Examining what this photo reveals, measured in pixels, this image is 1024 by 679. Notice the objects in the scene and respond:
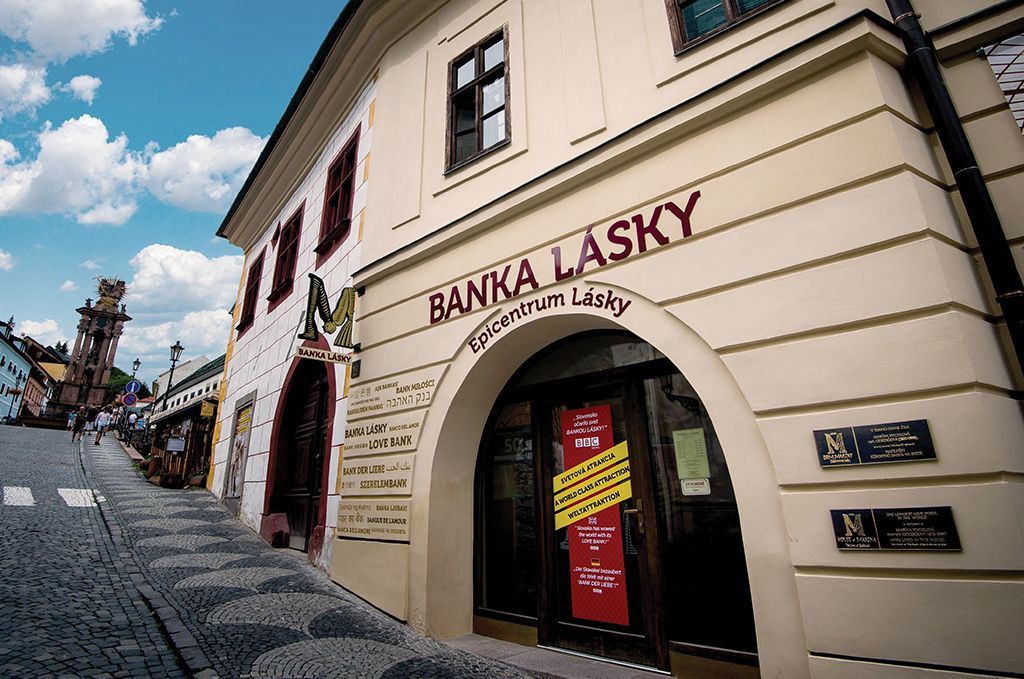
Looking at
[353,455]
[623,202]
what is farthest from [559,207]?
[353,455]

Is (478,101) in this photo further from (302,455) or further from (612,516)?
(302,455)

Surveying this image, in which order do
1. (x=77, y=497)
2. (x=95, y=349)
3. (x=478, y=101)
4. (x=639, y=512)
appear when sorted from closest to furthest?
(x=639, y=512), (x=478, y=101), (x=77, y=497), (x=95, y=349)

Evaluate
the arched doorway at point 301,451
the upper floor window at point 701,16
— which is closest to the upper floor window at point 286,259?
the arched doorway at point 301,451

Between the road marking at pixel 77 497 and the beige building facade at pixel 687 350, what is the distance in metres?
5.36

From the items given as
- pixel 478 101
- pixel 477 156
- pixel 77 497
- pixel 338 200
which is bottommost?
pixel 77 497

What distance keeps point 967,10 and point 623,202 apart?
8.10ft

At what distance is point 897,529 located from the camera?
8.64 ft

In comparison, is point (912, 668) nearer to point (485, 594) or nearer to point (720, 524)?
point (720, 524)

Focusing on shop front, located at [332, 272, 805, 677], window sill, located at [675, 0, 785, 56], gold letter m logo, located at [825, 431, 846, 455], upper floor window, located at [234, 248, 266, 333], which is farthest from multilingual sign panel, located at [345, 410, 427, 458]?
upper floor window, located at [234, 248, 266, 333]

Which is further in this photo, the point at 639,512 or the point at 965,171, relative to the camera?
the point at 639,512

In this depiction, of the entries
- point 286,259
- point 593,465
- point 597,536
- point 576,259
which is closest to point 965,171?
point 576,259

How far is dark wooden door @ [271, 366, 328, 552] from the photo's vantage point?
8219mm

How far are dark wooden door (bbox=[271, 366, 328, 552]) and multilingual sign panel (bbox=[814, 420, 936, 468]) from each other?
22.8 feet

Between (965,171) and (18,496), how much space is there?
1343 cm
